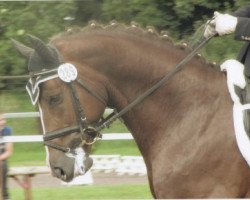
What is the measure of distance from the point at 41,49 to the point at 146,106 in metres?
0.79

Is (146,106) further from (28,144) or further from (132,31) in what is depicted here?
(28,144)

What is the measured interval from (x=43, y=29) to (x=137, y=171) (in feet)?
17.5

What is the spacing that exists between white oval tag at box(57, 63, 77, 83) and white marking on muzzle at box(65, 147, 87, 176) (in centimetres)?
46

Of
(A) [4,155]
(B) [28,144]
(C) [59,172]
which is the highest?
(C) [59,172]

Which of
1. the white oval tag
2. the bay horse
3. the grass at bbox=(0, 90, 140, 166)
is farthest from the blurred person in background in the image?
the white oval tag

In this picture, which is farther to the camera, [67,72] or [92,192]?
[92,192]

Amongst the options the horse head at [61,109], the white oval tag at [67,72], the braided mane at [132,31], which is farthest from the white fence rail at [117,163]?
the white oval tag at [67,72]

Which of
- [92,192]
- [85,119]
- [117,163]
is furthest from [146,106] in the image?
[117,163]

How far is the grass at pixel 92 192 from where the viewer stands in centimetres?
1034

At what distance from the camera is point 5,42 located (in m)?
17.7

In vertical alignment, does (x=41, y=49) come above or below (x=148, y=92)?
above

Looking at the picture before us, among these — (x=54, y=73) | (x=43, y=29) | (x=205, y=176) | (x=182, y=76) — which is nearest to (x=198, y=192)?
(x=205, y=176)

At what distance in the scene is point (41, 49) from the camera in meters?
5.08

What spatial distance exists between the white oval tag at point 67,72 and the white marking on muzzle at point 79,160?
0.46m
